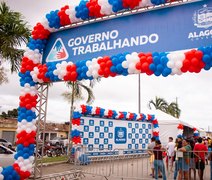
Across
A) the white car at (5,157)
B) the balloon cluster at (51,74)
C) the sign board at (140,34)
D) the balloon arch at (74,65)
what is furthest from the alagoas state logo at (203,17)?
the white car at (5,157)

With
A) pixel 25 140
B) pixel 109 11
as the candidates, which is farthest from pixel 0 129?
pixel 109 11

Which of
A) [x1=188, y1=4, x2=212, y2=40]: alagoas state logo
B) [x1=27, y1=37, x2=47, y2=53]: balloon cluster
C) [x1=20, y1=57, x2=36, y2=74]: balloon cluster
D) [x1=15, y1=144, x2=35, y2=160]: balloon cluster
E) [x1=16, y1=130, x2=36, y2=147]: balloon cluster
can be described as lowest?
[x1=15, y1=144, x2=35, y2=160]: balloon cluster

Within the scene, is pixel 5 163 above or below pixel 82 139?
below

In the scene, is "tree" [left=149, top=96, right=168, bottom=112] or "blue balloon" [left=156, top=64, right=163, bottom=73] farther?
"tree" [left=149, top=96, right=168, bottom=112]

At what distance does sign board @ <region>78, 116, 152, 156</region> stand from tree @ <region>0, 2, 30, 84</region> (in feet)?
17.2

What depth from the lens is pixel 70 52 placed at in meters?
8.48

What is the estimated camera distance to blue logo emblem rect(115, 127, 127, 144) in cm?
1703

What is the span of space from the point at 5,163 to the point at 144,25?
23.5 feet

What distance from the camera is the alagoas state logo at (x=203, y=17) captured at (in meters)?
6.29

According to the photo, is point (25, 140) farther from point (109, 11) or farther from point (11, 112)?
point (11, 112)

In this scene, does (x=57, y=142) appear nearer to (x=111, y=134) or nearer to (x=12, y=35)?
(x=111, y=134)

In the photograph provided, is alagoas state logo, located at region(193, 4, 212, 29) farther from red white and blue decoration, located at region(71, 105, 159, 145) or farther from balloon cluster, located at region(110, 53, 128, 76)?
red white and blue decoration, located at region(71, 105, 159, 145)

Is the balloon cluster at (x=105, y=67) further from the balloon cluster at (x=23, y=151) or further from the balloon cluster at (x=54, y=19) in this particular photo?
the balloon cluster at (x=23, y=151)

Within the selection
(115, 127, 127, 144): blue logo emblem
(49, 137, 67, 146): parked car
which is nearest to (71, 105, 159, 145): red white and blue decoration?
(115, 127, 127, 144): blue logo emblem
